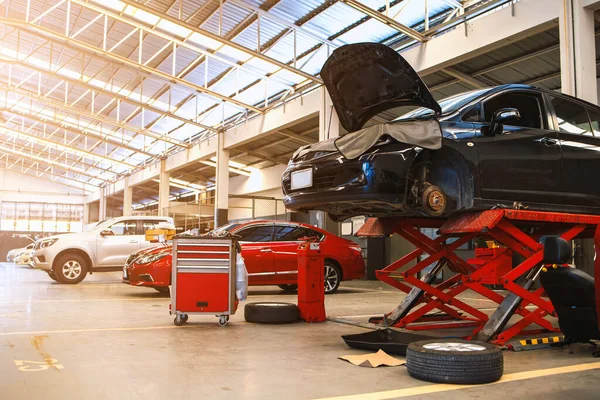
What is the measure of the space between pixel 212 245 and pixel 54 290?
5.50 meters

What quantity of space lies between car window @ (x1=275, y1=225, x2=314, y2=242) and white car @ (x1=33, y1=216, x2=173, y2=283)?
144 inches

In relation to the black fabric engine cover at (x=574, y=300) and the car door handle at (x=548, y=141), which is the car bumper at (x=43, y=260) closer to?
the car door handle at (x=548, y=141)

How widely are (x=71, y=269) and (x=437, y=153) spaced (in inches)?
353

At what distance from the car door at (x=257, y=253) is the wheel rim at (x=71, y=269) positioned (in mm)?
4238

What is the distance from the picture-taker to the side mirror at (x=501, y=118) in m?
4.05

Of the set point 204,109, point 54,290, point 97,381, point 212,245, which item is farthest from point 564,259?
point 204,109

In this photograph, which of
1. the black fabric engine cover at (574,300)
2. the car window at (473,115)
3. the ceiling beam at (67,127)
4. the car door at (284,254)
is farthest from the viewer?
the ceiling beam at (67,127)

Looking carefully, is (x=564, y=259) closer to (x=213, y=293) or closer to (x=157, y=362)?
(x=157, y=362)

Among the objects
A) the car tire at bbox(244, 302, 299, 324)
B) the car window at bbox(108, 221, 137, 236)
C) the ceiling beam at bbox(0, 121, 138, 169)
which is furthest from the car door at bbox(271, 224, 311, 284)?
the ceiling beam at bbox(0, 121, 138, 169)

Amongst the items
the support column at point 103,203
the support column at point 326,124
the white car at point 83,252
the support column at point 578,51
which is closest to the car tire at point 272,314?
the support column at point 578,51

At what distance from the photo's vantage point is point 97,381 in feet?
9.85

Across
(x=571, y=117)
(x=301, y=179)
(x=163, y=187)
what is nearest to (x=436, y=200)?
(x=301, y=179)

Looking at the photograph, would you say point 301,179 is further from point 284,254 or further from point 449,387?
point 284,254

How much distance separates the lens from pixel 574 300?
365 centimetres
